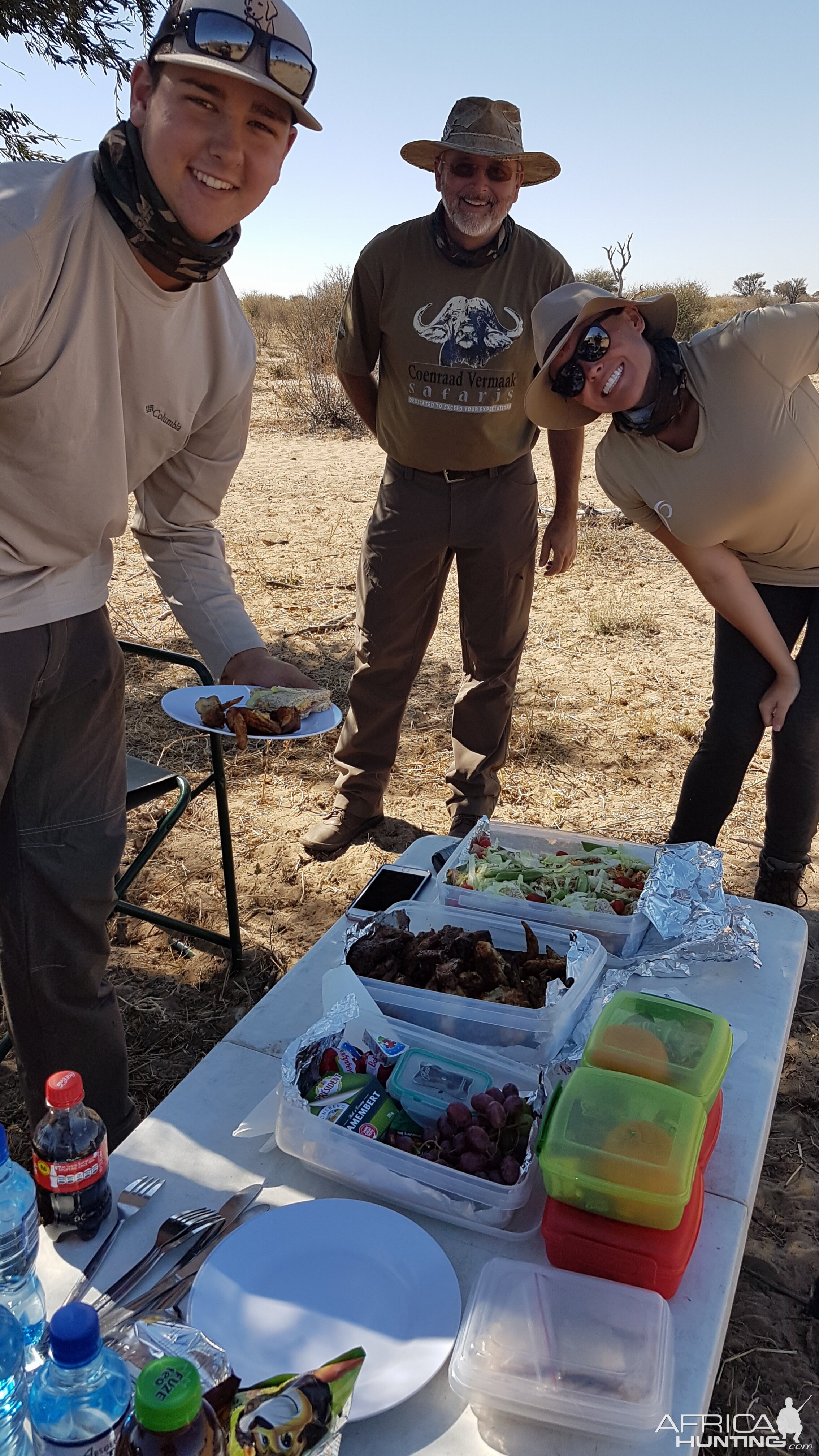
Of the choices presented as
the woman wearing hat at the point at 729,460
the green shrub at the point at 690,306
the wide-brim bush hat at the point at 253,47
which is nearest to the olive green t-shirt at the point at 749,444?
the woman wearing hat at the point at 729,460

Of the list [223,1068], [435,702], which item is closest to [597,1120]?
[223,1068]

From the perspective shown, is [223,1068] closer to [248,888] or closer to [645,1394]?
[645,1394]

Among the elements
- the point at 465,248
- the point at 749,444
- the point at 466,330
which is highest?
the point at 465,248

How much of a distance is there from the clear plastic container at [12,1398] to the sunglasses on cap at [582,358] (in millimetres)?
2365

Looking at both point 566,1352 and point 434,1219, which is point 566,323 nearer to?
point 434,1219

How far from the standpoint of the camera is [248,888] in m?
3.66

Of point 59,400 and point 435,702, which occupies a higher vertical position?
point 59,400

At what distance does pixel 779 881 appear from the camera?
314 centimetres

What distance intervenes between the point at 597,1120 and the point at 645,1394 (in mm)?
293

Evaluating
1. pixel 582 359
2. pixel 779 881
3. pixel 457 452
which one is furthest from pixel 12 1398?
pixel 457 452

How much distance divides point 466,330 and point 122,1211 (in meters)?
2.90

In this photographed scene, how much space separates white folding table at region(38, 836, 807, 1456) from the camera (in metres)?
1.09

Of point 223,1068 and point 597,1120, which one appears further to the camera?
point 223,1068

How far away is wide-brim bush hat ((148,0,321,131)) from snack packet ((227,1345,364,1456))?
175cm
